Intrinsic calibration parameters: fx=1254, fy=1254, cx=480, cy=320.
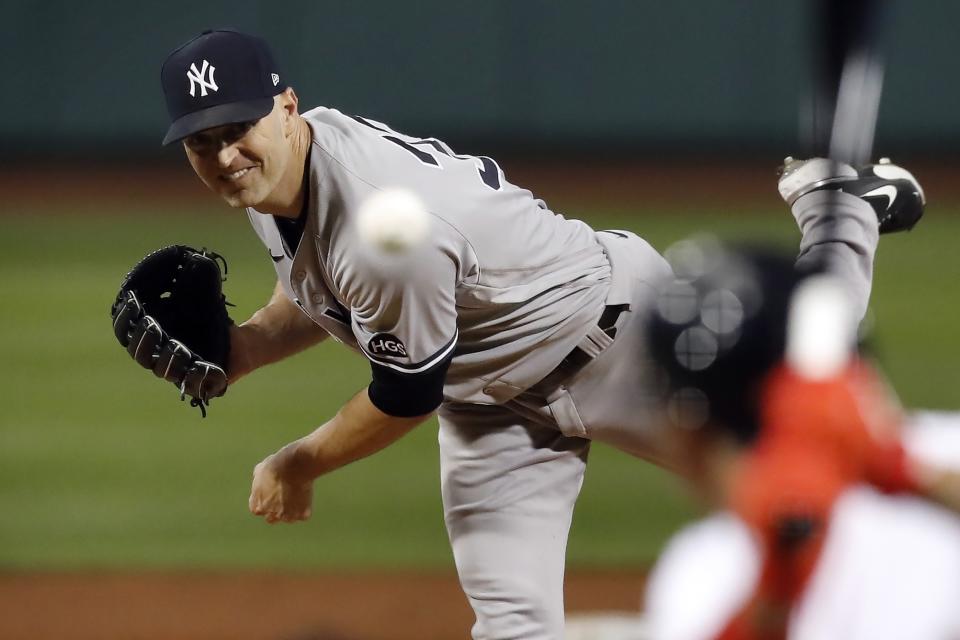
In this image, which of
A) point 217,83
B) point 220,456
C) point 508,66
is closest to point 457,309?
point 217,83

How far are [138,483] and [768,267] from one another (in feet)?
18.0

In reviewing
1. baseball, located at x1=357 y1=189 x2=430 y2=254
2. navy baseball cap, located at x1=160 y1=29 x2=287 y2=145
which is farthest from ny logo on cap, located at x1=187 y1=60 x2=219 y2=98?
baseball, located at x1=357 y1=189 x2=430 y2=254

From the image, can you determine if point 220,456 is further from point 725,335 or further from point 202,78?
point 725,335

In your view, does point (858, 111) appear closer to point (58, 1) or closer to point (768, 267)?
point (768, 267)

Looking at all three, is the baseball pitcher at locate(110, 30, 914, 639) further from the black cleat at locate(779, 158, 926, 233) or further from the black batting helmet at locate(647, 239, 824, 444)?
the black batting helmet at locate(647, 239, 824, 444)

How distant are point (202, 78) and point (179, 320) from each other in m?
0.81

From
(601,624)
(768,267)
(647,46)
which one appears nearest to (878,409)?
(768,267)

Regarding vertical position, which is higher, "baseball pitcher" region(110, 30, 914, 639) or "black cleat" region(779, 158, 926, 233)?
"black cleat" region(779, 158, 926, 233)

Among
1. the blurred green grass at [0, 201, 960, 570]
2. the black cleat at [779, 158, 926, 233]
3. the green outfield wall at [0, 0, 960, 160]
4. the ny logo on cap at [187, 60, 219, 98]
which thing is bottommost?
the blurred green grass at [0, 201, 960, 570]

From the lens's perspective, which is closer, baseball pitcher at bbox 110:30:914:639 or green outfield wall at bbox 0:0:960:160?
baseball pitcher at bbox 110:30:914:639

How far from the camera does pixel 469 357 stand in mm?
2938

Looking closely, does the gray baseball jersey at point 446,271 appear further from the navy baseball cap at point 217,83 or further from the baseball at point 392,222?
the navy baseball cap at point 217,83

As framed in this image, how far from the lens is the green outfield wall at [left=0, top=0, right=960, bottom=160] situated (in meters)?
13.0

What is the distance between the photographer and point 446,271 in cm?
260
